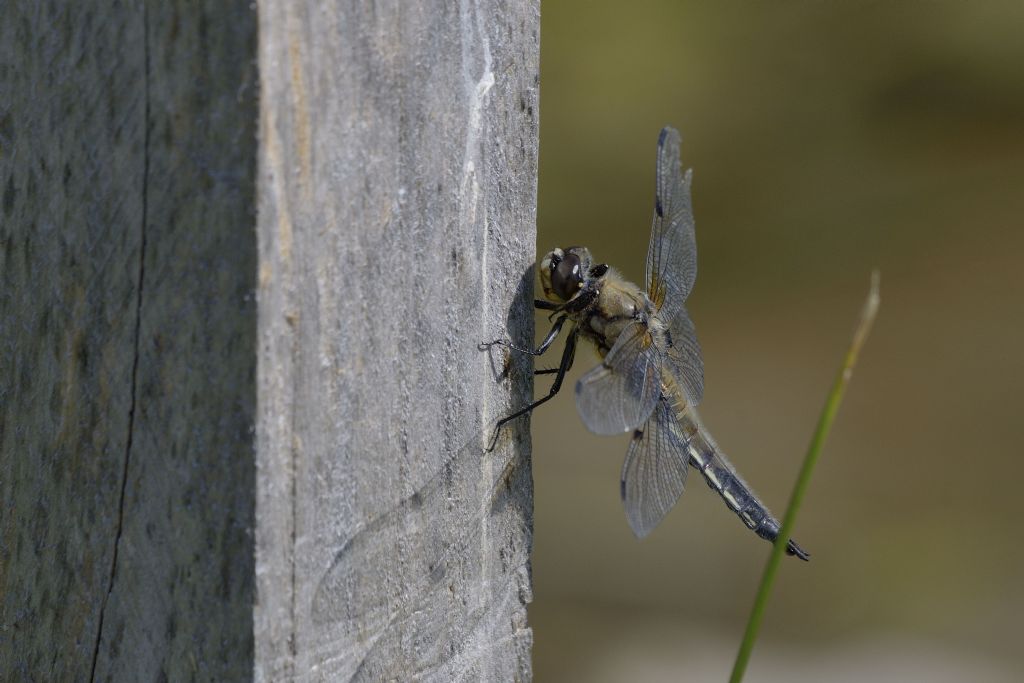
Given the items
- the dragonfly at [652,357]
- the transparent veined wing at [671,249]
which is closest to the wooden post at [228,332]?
the dragonfly at [652,357]

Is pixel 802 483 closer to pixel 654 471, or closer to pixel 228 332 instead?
pixel 228 332

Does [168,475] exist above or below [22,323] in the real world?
below

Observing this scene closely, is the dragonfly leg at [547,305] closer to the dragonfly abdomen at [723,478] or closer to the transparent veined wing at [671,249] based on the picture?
the transparent veined wing at [671,249]

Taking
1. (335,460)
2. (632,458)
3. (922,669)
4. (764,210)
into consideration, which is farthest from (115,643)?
(922,669)

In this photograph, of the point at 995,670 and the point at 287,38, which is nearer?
the point at 287,38

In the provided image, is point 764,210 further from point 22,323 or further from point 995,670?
point 22,323

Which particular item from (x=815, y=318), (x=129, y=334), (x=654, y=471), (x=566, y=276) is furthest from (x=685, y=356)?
(x=815, y=318)

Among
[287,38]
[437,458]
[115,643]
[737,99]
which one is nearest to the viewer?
[287,38]
